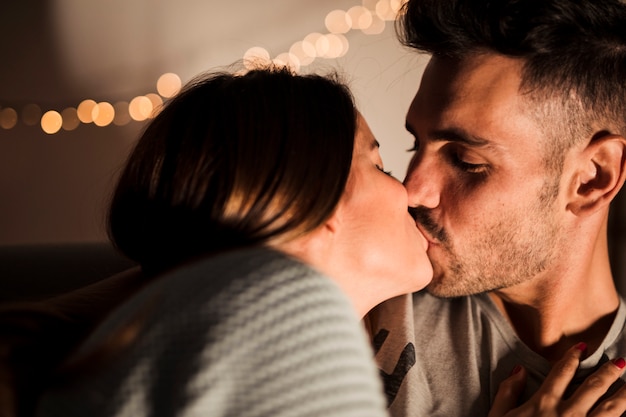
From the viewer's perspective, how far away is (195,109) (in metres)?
0.89

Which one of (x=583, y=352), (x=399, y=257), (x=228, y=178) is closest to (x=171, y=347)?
(x=228, y=178)

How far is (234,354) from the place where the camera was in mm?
568

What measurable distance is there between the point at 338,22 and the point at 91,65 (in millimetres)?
590

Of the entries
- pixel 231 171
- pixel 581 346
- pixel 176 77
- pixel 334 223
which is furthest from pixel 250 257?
pixel 176 77

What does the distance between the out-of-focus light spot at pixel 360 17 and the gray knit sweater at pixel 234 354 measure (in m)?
1.22

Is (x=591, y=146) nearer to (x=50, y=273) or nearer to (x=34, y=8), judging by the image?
(x=50, y=273)

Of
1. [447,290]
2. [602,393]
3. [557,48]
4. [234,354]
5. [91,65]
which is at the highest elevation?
[91,65]

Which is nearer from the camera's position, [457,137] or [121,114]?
[457,137]

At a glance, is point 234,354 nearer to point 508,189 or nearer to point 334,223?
point 334,223

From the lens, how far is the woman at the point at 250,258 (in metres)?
0.57

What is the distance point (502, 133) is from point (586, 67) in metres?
0.20

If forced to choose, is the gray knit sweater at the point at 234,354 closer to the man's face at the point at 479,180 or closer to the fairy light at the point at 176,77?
the man's face at the point at 479,180

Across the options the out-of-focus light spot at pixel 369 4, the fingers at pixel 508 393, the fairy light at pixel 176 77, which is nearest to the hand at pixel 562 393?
the fingers at pixel 508 393

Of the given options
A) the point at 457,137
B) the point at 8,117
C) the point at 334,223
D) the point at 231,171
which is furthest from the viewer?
the point at 8,117
